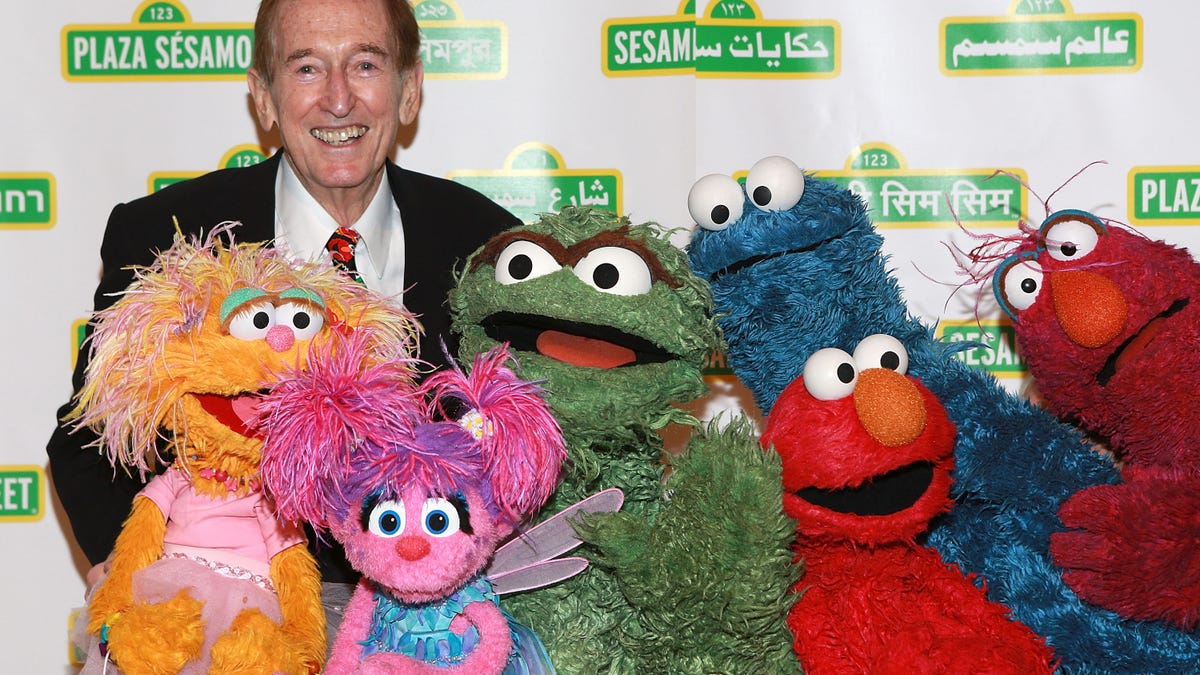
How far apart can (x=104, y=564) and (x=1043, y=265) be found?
1.16 metres

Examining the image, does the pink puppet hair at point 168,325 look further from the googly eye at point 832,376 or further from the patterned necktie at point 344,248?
the googly eye at point 832,376

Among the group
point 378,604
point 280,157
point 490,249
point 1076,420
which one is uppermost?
point 280,157

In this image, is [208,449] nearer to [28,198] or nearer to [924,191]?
[28,198]

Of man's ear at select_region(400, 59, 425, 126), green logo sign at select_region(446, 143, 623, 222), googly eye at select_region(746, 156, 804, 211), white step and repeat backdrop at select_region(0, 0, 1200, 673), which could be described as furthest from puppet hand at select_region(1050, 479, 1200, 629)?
man's ear at select_region(400, 59, 425, 126)

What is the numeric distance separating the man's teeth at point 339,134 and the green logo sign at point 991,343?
41.8 inches

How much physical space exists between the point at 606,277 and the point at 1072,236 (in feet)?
1.80

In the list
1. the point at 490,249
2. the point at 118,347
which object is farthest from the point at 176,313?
the point at 490,249

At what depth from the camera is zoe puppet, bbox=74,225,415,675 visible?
3.84 ft

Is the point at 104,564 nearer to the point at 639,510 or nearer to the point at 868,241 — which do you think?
the point at 639,510

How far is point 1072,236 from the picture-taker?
1.28 meters

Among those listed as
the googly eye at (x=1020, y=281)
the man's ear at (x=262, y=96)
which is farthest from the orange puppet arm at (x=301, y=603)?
the googly eye at (x=1020, y=281)

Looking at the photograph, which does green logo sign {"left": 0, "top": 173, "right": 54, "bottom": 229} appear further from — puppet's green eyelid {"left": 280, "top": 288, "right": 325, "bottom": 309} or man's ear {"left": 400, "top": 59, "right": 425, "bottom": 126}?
puppet's green eyelid {"left": 280, "top": 288, "right": 325, "bottom": 309}

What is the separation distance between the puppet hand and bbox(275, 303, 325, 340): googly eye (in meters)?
0.86

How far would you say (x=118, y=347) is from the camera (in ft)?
4.00
